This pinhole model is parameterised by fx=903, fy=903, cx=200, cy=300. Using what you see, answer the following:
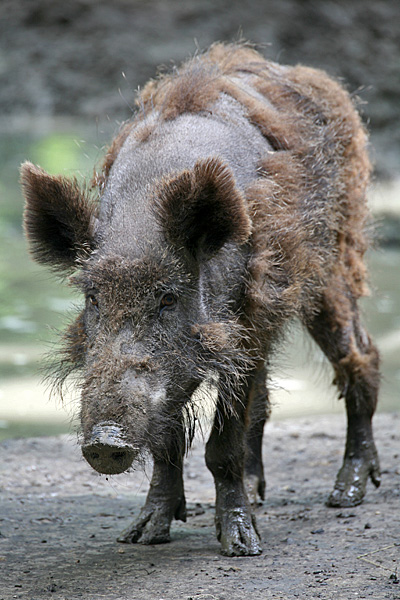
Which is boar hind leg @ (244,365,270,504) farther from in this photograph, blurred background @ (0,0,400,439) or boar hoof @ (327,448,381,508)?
blurred background @ (0,0,400,439)

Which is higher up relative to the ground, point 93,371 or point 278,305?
point 278,305

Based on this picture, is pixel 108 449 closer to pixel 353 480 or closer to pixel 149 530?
pixel 149 530

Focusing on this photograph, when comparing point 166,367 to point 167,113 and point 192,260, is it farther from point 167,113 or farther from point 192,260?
point 167,113

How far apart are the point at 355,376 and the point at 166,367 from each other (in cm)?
215

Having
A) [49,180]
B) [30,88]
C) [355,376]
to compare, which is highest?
[30,88]

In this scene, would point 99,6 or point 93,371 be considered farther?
point 99,6

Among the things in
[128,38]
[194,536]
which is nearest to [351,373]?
→ [194,536]

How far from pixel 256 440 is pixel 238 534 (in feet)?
3.90

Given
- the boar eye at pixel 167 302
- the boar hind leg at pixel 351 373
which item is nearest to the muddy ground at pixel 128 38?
the boar hind leg at pixel 351 373

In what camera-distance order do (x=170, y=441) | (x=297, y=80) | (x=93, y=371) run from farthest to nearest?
1. (x=297, y=80)
2. (x=170, y=441)
3. (x=93, y=371)

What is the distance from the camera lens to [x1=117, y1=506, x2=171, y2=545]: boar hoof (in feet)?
16.1

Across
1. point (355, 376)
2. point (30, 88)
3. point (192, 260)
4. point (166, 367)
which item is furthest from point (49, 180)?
point (30, 88)

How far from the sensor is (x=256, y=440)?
586 cm

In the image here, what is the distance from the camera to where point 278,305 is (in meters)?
4.88
